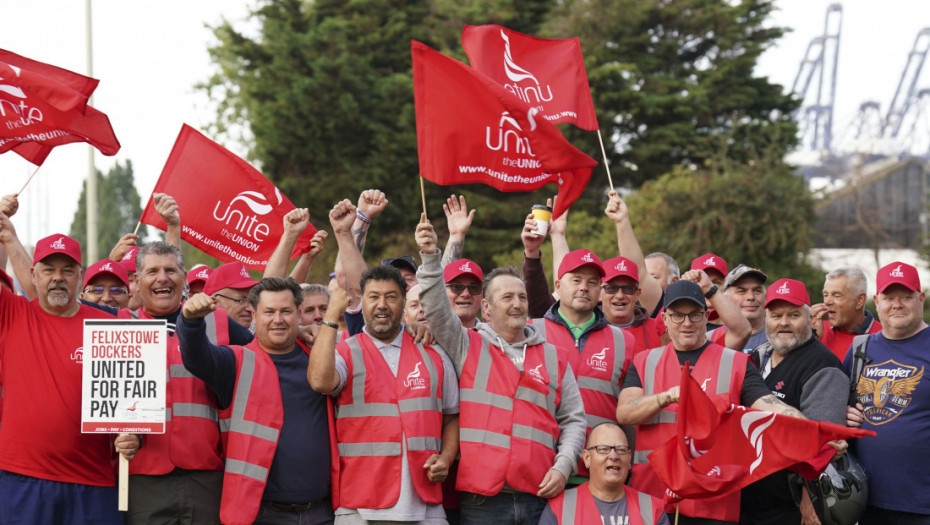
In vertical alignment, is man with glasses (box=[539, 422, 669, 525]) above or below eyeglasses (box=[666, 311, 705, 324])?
below

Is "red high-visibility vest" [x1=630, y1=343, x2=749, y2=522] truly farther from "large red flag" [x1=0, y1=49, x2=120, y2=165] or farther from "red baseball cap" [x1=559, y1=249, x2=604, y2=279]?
"large red flag" [x1=0, y1=49, x2=120, y2=165]

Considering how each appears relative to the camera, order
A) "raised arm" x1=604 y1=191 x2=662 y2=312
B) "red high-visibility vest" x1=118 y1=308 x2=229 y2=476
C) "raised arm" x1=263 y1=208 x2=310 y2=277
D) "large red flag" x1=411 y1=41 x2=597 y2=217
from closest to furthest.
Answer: "red high-visibility vest" x1=118 y1=308 x2=229 y2=476, "large red flag" x1=411 y1=41 x2=597 y2=217, "raised arm" x1=263 y1=208 x2=310 y2=277, "raised arm" x1=604 y1=191 x2=662 y2=312

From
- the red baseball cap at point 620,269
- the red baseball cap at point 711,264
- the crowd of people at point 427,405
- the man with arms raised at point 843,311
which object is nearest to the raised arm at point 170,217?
the crowd of people at point 427,405

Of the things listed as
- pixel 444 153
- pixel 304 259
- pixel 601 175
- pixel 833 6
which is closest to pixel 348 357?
pixel 444 153

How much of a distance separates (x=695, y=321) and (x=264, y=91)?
2772cm

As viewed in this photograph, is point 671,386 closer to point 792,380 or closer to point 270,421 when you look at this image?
point 792,380

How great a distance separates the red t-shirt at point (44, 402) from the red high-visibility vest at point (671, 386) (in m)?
3.46

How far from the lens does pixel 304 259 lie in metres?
9.46

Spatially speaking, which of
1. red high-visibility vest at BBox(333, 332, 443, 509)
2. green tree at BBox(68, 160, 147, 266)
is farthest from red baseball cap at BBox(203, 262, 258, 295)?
green tree at BBox(68, 160, 147, 266)

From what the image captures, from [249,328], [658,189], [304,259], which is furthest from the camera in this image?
[658,189]

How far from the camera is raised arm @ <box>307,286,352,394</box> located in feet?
21.0

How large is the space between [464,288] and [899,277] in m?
3.05

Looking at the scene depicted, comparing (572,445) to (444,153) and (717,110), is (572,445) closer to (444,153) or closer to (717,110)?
(444,153)

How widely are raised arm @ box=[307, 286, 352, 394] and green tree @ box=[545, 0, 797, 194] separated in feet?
81.2
